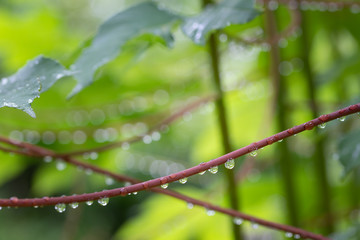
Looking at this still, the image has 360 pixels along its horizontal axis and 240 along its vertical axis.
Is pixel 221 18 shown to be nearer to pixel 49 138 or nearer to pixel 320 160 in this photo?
pixel 320 160

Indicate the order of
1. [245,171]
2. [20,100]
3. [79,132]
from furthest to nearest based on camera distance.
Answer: [79,132] → [245,171] → [20,100]

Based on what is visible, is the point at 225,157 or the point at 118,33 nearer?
the point at 225,157

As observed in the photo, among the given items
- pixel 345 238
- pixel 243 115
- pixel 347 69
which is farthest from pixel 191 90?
pixel 345 238

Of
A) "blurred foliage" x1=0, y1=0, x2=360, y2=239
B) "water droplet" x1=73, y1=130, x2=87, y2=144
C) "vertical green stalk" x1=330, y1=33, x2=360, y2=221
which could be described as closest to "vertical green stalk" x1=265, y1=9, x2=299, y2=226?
"blurred foliage" x1=0, y1=0, x2=360, y2=239

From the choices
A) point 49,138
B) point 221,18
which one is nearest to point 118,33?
point 221,18

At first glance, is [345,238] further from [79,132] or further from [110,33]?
[79,132]

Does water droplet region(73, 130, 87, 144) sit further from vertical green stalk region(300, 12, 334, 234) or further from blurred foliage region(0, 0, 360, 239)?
vertical green stalk region(300, 12, 334, 234)
